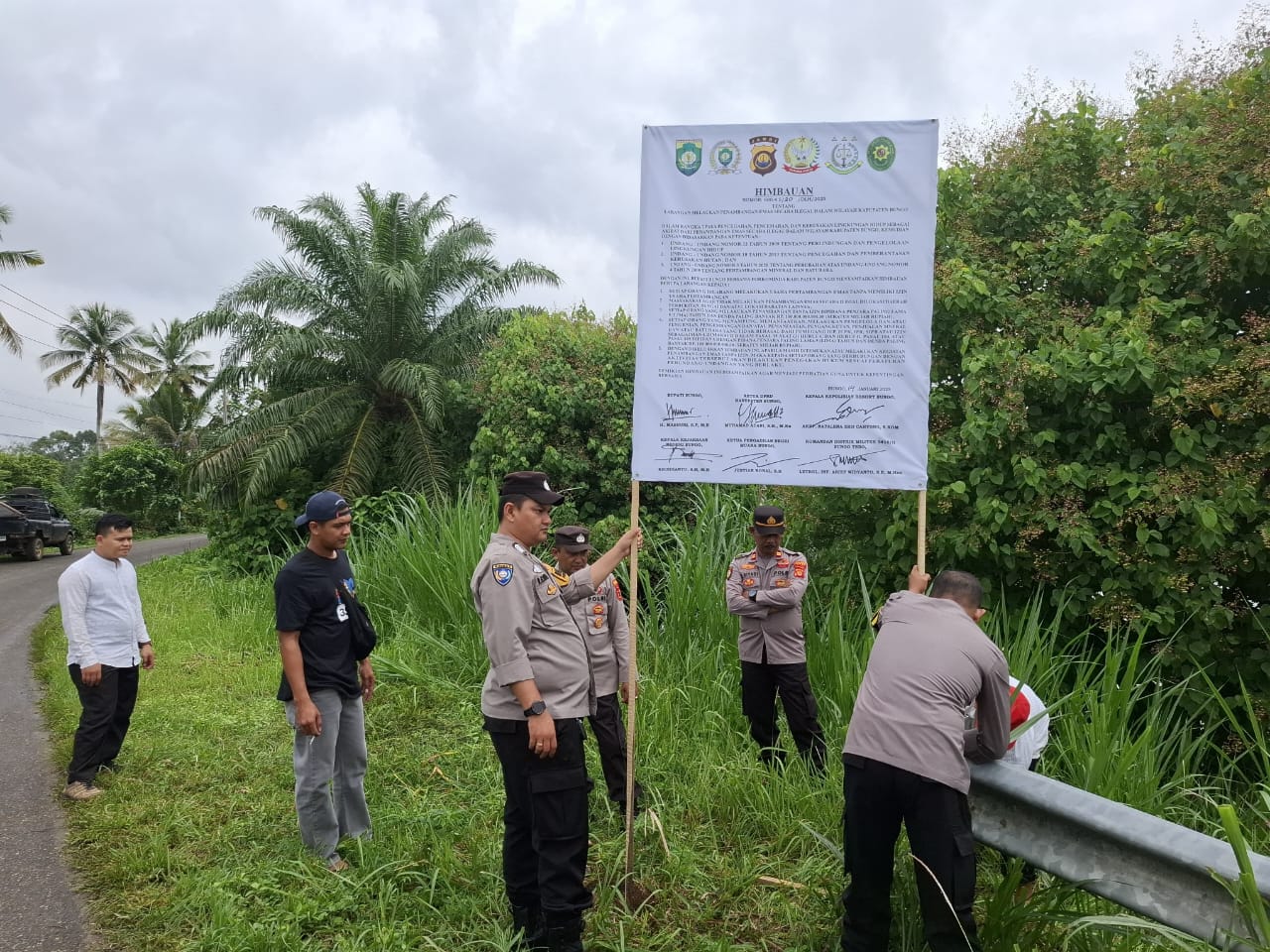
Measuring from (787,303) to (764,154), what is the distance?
2.12 ft

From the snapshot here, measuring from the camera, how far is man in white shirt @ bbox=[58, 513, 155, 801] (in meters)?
5.25

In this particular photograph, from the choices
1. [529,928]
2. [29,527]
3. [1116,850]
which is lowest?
[29,527]

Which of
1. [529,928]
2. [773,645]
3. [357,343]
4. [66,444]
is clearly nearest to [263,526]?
[357,343]

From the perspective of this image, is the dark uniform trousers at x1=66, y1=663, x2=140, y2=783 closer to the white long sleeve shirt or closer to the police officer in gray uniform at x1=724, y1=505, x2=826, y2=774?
the white long sleeve shirt

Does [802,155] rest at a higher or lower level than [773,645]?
higher

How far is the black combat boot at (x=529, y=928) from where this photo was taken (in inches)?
135

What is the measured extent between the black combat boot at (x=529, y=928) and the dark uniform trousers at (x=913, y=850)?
3.81 ft

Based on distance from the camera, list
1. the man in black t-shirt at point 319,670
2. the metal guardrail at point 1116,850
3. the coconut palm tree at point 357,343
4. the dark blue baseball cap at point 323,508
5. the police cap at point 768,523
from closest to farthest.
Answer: the metal guardrail at point 1116,850 → the man in black t-shirt at point 319,670 → the dark blue baseball cap at point 323,508 → the police cap at point 768,523 → the coconut palm tree at point 357,343

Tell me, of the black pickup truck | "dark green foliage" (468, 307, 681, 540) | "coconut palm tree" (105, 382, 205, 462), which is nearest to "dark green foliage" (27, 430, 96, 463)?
"coconut palm tree" (105, 382, 205, 462)

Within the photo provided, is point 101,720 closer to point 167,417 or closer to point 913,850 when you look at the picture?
point 913,850

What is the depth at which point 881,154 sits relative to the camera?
3705 mm

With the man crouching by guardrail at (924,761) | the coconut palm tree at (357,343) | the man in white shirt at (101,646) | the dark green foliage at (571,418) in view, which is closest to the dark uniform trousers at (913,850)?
the man crouching by guardrail at (924,761)

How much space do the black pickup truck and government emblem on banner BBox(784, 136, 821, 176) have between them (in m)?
25.0

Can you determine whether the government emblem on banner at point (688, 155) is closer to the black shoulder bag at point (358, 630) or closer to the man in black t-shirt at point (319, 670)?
the man in black t-shirt at point (319, 670)
